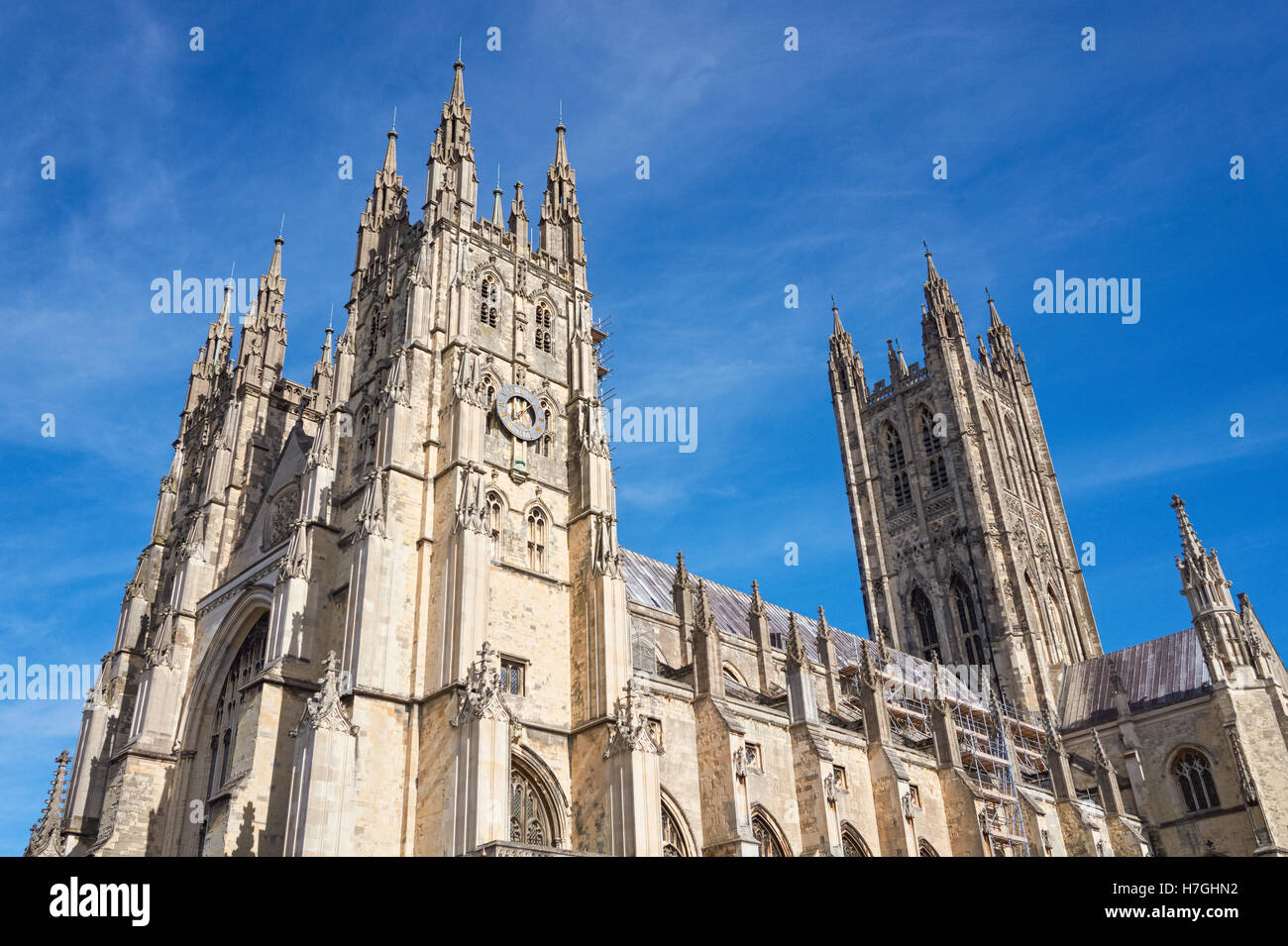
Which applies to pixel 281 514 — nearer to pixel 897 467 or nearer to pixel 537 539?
pixel 537 539

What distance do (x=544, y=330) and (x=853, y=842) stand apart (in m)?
21.3

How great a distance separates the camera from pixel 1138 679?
192ft

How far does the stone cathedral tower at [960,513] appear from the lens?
63094mm

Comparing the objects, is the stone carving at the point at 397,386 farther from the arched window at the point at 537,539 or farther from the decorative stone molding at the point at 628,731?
the decorative stone molding at the point at 628,731

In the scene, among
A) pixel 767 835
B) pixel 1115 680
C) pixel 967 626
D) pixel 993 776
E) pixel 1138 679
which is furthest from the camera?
pixel 967 626

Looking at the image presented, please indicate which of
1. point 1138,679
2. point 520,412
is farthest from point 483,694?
point 1138,679

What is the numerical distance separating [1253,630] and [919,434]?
81.6 ft

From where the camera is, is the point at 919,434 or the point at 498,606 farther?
the point at 919,434

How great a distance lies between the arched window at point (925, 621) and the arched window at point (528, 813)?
143 feet

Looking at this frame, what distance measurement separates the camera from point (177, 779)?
108 ft

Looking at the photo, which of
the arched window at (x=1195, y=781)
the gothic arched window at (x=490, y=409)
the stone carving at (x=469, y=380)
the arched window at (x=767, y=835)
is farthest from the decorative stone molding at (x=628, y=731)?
the arched window at (x=1195, y=781)
